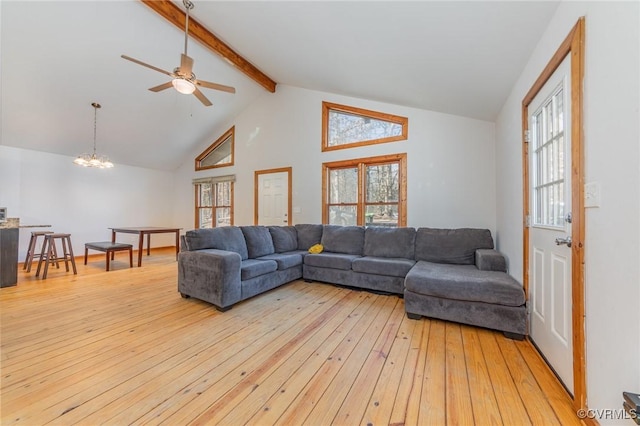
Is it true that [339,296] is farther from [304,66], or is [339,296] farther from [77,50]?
[77,50]

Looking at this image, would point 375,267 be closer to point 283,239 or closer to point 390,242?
point 390,242

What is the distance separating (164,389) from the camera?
5.10 feet

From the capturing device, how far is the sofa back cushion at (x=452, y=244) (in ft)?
10.7

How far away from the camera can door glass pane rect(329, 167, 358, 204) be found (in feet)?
16.0

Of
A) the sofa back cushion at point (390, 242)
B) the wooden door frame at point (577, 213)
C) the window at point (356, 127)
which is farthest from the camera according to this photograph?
the window at point (356, 127)

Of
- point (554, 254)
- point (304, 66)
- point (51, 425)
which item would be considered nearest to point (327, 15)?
point (304, 66)

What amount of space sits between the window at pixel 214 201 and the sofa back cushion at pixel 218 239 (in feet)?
10.4

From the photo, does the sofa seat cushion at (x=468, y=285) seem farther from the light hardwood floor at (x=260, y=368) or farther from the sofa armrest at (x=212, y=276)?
the sofa armrest at (x=212, y=276)

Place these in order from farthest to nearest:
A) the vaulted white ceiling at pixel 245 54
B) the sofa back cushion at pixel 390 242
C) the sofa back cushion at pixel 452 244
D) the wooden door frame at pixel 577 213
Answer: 1. the sofa back cushion at pixel 390 242
2. the sofa back cushion at pixel 452 244
3. the vaulted white ceiling at pixel 245 54
4. the wooden door frame at pixel 577 213

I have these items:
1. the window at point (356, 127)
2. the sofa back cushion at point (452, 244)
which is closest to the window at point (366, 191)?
the window at point (356, 127)

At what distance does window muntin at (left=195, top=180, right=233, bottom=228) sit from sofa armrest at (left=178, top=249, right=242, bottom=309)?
3559mm

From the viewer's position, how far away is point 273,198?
577 cm

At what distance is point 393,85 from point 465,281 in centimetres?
261

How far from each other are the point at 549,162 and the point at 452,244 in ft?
5.51
